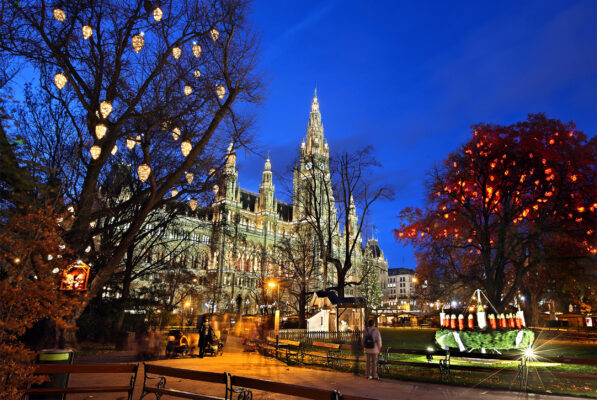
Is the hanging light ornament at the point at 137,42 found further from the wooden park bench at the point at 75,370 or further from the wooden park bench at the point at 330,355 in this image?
the wooden park bench at the point at 330,355

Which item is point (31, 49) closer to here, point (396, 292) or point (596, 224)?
point (596, 224)

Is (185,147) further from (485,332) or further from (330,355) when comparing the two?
(485,332)

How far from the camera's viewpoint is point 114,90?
12062mm

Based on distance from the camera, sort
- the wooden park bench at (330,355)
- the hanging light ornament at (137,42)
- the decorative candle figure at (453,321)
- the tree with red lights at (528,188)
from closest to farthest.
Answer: the hanging light ornament at (137,42) < the wooden park bench at (330,355) < the decorative candle figure at (453,321) < the tree with red lights at (528,188)

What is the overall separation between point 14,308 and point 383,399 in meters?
6.50

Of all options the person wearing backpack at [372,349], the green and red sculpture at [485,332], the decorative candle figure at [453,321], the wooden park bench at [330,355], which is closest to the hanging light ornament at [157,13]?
the person wearing backpack at [372,349]

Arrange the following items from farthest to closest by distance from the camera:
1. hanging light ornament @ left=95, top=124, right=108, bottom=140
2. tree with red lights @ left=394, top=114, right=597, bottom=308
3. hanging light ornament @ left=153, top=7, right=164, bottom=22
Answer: tree with red lights @ left=394, top=114, right=597, bottom=308 → hanging light ornament @ left=153, top=7, right=164, bottom=22 → hanging light ornament @ left=95, top=124, right=108, bottom=140

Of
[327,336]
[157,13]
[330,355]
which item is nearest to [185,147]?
[157,13]

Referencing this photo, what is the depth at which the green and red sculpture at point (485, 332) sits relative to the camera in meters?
12.1

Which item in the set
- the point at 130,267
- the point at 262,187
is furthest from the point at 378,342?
the point at 262,187

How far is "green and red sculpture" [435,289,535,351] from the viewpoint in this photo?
12078mm

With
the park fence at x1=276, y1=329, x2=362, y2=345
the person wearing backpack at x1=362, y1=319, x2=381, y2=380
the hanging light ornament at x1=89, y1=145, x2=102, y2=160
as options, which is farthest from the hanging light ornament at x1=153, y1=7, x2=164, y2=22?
the park fence at x1=276, y1=329, x2=362, y2=345

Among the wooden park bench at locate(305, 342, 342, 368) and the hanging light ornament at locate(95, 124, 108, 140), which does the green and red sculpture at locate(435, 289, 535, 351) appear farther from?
the hanging light ornament at locate(95, 124, 108, 140)

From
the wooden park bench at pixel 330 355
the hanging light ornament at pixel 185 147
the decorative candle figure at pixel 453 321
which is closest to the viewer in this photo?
the hanging light ornament at pixel 185 147
